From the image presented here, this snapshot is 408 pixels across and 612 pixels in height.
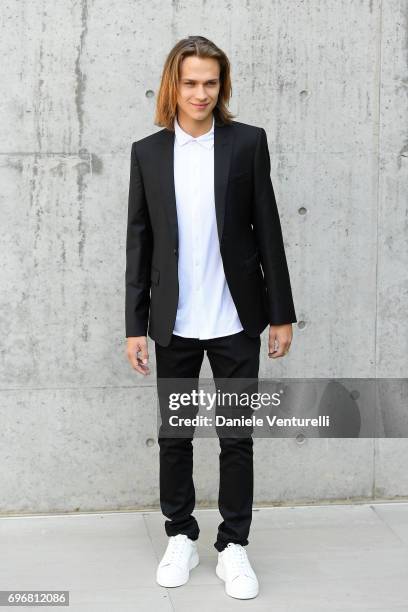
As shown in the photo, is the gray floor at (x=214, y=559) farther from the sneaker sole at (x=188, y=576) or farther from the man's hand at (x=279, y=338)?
the man's hand at (x=279, y=338)

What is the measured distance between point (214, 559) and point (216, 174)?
58.5 inches

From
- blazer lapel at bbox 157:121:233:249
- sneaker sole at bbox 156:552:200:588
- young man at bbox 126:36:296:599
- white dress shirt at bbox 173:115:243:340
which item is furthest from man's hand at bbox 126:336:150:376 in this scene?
sneaker sole at bbox 156:552:200:588

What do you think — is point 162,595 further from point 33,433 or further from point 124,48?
point 124,48

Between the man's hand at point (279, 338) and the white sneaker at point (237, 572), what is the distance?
717 millimetres

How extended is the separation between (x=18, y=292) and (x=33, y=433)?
2.02ft

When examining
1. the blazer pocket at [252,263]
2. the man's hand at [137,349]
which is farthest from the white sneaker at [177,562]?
the blazer pocket at [252,263]

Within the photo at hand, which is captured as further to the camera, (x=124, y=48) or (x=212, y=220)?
(x=124, y=48)

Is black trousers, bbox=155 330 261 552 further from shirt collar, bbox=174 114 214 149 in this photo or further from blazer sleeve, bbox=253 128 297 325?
shirt collar, bbox=174 114 214 149

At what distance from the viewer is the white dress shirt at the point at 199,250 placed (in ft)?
12.1

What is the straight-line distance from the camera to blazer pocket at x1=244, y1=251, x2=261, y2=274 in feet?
12.3

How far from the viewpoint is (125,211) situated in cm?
452

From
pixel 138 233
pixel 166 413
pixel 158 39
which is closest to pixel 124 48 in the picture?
pixel 158 39

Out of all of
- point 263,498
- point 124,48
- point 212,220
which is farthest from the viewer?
point 263,498

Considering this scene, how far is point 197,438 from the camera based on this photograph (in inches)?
185
